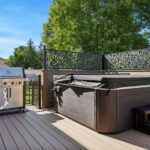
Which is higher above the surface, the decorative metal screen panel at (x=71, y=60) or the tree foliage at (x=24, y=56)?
the tree foliage at (x=24, y=56)

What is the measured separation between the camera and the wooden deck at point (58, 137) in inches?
117

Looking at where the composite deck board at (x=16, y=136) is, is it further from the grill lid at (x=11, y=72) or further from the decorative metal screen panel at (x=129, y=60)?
the decorative metal screen panel at (x=129, y=60)

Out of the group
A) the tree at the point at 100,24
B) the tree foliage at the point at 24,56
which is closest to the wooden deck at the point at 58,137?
the tree at the point at 100,24

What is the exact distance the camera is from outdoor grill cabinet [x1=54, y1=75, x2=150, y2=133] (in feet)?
11.7

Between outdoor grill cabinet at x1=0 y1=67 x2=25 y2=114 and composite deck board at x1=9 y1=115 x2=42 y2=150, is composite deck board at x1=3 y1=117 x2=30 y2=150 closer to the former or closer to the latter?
composite deck board at x1=9 y1=115 x2=42 y2=150

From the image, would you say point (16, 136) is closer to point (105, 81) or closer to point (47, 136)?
point (47, 136)

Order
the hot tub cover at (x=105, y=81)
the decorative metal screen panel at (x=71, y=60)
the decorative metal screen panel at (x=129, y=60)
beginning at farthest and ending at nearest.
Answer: the decorative metal screen panel at (x=129, y=60) < the decorative metal screen panel at (x=71, y=60) < the hot tub cover at (x=105, y=81)

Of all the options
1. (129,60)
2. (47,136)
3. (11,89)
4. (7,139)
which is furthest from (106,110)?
(129,60)

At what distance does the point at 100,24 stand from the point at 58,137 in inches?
371

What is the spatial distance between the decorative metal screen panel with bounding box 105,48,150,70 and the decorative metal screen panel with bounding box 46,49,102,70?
404mm

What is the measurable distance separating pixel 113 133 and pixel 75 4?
1053 cm

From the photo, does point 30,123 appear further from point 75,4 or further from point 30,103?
point 75,4

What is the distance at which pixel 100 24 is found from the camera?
11.8 m

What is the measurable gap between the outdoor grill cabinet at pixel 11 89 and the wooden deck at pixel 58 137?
24.8 inches
